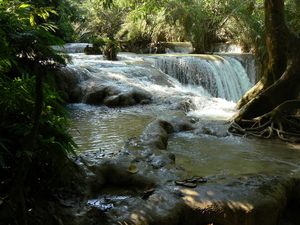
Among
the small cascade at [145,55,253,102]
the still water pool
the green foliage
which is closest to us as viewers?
the green foliage

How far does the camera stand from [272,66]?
7.39 metres

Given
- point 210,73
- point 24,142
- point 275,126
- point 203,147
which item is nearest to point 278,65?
point 275,126

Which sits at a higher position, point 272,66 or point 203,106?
point 272,66

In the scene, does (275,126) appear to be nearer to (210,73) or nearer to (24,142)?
(24,142)

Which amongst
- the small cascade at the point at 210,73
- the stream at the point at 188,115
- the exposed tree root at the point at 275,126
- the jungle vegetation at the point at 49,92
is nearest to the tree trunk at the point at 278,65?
the jungle vegetation at the point at 49,92

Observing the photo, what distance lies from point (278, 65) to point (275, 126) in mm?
1659

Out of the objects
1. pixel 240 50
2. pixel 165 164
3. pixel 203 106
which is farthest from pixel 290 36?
pixel 240 50

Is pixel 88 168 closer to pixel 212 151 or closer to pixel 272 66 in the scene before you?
pixel 212 151

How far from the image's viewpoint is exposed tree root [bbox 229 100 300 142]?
641 cm

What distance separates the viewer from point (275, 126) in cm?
665

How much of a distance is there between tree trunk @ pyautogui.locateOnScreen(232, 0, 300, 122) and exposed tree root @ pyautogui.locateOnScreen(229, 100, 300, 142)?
276 millimetres

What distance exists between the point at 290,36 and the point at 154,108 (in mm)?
4200

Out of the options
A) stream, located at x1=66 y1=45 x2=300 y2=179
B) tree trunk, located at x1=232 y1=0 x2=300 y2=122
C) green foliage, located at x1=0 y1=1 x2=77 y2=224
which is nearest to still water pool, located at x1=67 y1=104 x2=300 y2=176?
stream, located at x1=66 y1=45 x2=300 y2=179

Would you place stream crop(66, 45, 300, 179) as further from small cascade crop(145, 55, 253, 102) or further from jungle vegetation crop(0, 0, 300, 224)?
jungle vegetation crop(0, 0, 300, 224)
